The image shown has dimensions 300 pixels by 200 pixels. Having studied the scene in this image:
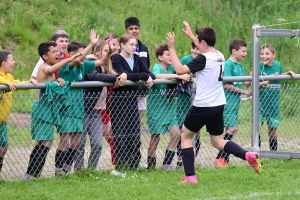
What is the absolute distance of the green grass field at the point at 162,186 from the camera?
A: 828 cm

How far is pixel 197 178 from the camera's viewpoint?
9.25m

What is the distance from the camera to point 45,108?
910 centimetres

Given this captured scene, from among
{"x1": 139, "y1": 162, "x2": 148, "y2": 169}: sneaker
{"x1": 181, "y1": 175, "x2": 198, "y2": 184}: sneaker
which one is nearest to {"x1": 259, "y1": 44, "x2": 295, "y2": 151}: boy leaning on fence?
{"x1": 139, "y1": 162, "x2": 148, "y2": 169}: sneaker

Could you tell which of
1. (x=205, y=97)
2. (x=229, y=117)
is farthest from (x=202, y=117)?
(x=229, y=117)

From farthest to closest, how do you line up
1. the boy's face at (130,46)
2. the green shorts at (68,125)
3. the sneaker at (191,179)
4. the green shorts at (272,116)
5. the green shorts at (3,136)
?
the green shorts at (272,116)
the boy's face at (130,46)
the green shorts at (68,125)
the green shorts at (3,136)
the sneaker at (191,179)

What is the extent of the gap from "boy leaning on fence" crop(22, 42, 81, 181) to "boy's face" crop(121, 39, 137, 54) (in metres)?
0.99

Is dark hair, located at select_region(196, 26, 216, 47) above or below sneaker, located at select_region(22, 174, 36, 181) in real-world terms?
above

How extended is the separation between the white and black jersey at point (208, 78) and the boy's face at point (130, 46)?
1265mm

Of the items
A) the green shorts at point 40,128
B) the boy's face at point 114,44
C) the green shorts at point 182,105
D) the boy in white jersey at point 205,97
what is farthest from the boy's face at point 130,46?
the green shorts at point 40,128

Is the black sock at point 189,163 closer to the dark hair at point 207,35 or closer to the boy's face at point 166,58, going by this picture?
the dark hair at point 207,35

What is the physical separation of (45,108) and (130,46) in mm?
1458

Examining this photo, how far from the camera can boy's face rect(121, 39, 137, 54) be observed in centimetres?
973

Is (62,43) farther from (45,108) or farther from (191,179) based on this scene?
(191,179)

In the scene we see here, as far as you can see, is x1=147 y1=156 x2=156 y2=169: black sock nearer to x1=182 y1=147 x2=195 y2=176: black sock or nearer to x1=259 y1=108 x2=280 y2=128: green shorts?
x1=182 y1=147 x2=195 y2=176: black sock
